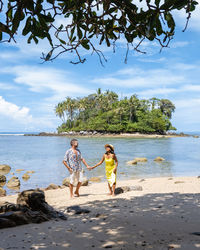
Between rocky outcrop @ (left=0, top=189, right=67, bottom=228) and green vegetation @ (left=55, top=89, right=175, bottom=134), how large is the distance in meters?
84.0

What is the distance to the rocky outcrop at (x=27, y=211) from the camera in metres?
5.39

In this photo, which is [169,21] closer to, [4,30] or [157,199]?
[4,30]

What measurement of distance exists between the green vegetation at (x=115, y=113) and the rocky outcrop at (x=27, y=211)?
276 feet

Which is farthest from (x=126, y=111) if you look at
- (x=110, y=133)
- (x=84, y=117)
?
(x=84, y=117)

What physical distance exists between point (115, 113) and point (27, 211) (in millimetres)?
85875

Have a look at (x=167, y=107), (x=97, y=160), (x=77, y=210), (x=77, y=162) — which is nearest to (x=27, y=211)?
(x=77, y=210)

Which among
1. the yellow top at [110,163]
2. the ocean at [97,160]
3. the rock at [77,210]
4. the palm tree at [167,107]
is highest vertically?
the palm tree at [167,107]

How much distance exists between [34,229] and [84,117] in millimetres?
99607

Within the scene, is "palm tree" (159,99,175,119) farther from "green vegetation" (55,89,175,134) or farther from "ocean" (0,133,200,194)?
"ocean" (0,133,200,194)

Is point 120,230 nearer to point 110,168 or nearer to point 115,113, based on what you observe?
point 110,168

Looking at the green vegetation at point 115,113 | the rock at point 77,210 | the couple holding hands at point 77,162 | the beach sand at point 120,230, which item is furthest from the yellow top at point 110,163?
the green vegetation at point 115,113

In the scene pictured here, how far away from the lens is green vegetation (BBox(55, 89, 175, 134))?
9081 centimetres

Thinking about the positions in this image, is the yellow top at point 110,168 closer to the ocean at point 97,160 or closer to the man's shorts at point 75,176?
the man's shorts at point 75,176

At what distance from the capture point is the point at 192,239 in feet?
13.7
